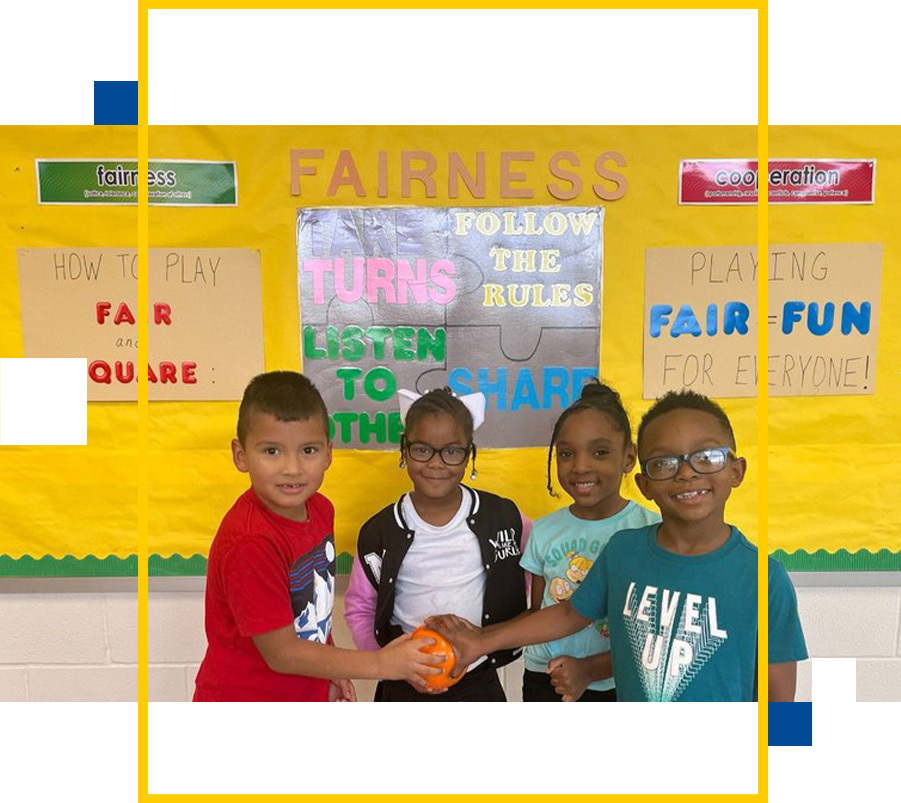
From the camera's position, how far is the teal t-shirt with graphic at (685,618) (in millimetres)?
1531

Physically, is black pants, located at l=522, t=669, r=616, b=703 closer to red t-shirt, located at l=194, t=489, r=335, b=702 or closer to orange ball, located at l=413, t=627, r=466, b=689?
orange ball, located at l=413, t=627, r=466, b=689

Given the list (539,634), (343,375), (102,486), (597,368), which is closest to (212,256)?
(343,375)

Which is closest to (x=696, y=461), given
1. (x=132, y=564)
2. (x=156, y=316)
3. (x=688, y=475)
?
(x=688, y=475)

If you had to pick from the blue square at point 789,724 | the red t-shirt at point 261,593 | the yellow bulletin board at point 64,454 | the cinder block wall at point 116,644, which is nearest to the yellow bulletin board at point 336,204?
the yellow bulletin board at point 64,454

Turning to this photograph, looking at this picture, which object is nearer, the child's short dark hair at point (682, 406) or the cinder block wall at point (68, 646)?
the child's short dark hair at point (682, 406)

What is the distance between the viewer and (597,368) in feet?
5.60

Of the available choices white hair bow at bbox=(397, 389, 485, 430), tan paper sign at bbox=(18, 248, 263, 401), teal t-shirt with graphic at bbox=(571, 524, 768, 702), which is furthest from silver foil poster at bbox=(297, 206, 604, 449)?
teal t-shirt with graphic at bbox=(571, 524, 768, 702)

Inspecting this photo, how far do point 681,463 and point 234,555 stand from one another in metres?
0.76

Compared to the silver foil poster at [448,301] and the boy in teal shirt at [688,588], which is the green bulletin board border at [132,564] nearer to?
the boy in teal shirt at [688,588]

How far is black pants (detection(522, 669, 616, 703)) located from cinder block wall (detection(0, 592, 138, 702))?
79cm

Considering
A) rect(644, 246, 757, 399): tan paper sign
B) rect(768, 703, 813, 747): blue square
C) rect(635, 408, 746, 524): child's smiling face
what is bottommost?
rect(768, 703, 813, 747): blue square

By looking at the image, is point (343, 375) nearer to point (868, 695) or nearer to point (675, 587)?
point (675, 587)

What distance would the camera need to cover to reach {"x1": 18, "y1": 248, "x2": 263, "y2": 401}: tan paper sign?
1.70 m
